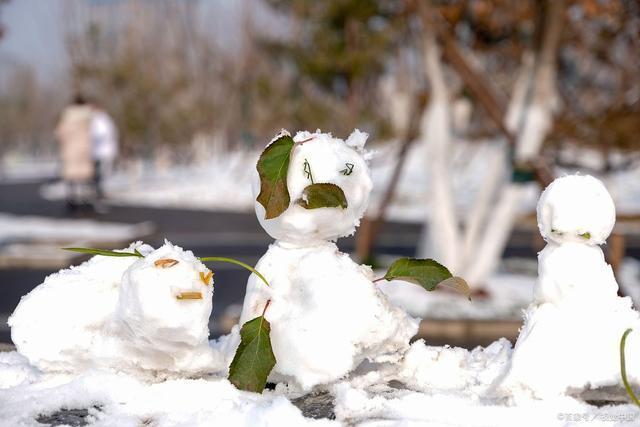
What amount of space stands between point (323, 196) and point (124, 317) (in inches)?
21.6

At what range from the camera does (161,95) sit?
24.5 m

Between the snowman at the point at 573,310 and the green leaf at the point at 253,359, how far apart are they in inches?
21.4

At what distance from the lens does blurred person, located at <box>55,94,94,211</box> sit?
41.7 feet

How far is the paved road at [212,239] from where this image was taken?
709 cm

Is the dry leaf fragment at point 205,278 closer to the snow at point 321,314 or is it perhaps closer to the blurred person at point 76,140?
the snow at point 321,314

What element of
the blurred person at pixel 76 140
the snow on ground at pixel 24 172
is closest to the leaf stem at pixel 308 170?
the blurred person at pixel 76 140

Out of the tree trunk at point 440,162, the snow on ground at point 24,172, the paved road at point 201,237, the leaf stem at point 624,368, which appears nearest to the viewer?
the leaf stem at point 624,368

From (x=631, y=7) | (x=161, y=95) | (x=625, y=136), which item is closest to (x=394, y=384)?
(x=631, y=7)

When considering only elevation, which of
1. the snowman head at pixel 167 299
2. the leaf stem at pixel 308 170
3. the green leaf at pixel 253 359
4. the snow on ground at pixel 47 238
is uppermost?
the leaf stem at pixel 308 170

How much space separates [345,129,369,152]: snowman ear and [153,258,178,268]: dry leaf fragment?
0.54 metres

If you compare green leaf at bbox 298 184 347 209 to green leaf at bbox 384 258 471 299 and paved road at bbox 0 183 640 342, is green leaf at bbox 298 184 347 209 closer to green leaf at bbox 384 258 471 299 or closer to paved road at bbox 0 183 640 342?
green leaf at bbox 384 258 471 299

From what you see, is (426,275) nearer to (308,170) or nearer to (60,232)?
(308,170)

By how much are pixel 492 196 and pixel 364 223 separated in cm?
171

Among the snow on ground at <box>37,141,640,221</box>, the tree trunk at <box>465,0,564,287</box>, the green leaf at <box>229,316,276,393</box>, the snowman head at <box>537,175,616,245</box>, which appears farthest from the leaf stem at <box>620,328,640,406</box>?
the snow on ground at <box>37,141,640,221</box>
